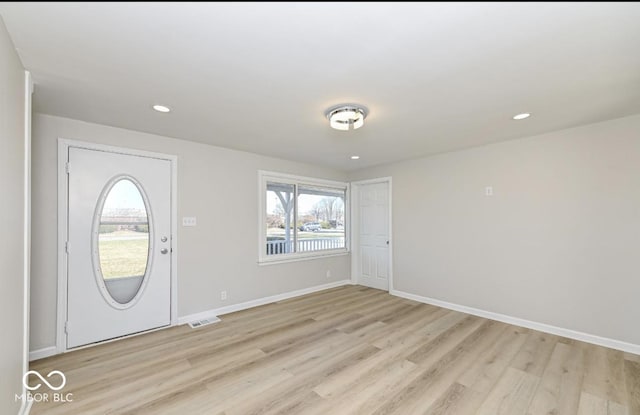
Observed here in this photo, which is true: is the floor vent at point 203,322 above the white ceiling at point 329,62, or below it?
below

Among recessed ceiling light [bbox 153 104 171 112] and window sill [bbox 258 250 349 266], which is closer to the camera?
recessed ceiling light [bbox 153 104 171 112]

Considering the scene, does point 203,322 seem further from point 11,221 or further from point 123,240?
point 11,221

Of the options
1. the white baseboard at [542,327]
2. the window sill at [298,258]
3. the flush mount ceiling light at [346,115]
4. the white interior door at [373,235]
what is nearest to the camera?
the flush mount ceiling light at [346,115]

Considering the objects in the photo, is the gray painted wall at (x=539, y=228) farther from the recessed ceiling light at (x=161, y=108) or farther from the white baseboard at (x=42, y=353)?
the white baseboard at (x=42, y=353)

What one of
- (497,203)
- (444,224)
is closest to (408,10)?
(497,203)

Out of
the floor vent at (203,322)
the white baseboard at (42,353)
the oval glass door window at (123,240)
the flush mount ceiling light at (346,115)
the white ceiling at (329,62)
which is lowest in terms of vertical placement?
the floor vent at (203,322)

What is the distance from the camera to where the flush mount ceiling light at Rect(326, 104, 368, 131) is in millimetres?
2430

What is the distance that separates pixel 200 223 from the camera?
12.1 ft

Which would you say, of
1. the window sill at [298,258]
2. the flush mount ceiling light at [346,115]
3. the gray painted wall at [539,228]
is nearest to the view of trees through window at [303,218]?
the window sill at [298,258]

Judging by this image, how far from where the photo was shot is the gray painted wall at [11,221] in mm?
1437

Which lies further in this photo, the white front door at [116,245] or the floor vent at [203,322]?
the floor vent at [203,322]

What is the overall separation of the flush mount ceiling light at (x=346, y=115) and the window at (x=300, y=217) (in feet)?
6.79

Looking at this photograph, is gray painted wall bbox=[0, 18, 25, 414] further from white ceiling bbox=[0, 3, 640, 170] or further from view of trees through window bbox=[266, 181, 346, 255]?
view of trees through window bbox=[266, 181, 346, 255]

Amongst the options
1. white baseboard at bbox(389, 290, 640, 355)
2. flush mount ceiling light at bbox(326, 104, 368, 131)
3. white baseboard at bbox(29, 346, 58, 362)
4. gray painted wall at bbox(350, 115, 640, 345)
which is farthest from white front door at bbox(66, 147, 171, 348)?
white baseboard at bbox(389, 290, 640, 355)
